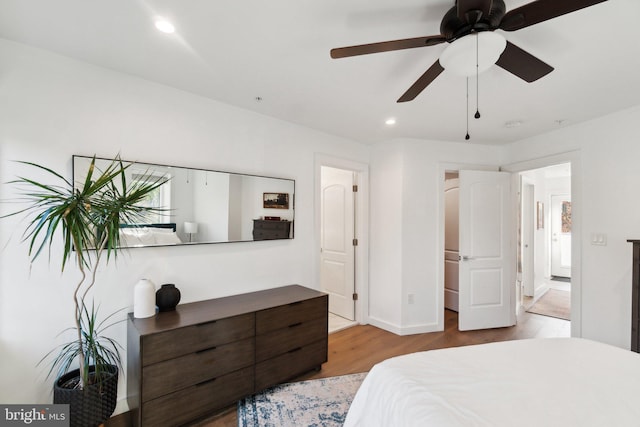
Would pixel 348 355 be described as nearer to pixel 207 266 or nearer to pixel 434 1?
pixel 207 266

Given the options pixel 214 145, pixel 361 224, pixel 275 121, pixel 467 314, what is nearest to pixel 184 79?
pixel 214 145

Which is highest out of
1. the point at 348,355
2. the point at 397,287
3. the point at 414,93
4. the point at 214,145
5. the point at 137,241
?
the point at 414,93

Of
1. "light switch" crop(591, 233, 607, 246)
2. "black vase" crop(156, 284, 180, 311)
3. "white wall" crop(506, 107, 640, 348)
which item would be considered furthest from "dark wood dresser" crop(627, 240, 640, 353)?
"black vase" crop(156, 284, 180, 311)

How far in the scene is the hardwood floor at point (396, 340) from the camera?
8.98ft

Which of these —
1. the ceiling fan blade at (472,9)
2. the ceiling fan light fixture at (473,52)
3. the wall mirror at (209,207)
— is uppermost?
the ceiling fan blade at (472,9)

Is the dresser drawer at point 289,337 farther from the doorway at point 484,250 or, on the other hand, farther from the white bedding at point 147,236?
the doorway at point 484,250

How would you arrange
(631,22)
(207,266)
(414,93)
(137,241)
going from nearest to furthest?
(631,22)
(414,93)
(137,241)
(207,266)

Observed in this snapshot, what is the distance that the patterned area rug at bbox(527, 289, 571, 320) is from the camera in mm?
4174

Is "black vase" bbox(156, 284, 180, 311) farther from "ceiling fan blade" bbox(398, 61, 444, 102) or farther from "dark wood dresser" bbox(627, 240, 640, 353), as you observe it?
"dark wood dresser" bbox(627, 240, 640, 353)

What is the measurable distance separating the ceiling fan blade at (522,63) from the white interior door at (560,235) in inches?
260

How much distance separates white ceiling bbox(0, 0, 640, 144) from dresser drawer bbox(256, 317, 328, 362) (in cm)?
194

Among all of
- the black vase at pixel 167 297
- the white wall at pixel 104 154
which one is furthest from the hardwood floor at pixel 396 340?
the black vase at pixel 167 297

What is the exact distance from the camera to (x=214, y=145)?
8.07 feet

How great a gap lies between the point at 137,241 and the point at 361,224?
2.54 metres
